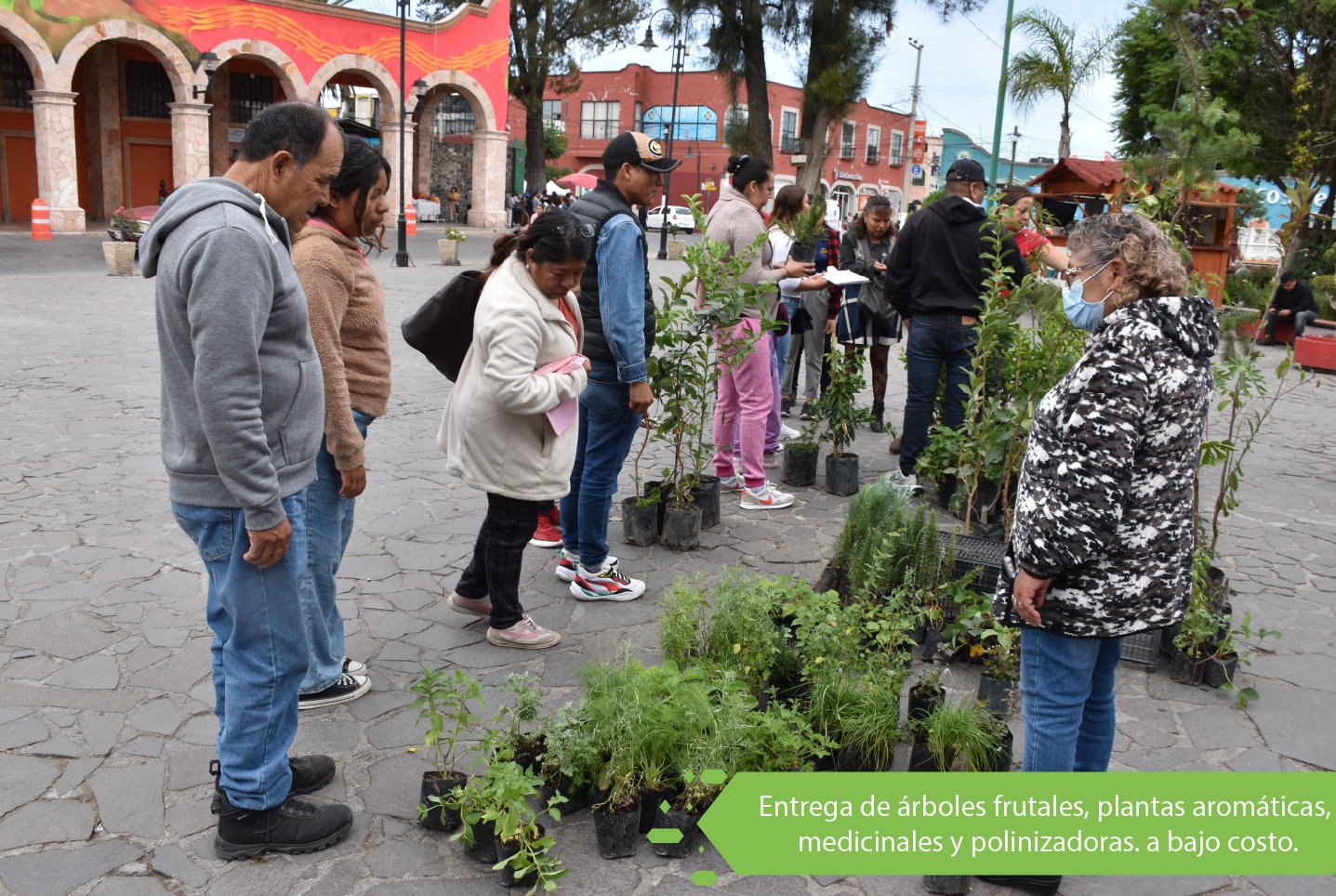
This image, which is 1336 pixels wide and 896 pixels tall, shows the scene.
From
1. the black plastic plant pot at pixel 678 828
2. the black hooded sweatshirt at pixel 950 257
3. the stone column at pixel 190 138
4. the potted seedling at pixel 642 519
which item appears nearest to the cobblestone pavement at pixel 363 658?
Answer: the black plastic plant pot at pixel 678 828

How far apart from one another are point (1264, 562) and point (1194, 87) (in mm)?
2805

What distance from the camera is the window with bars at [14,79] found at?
29766mm

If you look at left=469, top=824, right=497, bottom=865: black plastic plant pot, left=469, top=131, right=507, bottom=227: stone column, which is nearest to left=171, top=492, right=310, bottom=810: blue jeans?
left=469, top=824, right=497, bottom=865: black plastic plant pot

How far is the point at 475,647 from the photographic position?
4254 mm

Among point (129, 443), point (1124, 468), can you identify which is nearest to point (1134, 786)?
point (1124, 468)

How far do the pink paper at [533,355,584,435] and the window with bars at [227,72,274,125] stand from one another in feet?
110

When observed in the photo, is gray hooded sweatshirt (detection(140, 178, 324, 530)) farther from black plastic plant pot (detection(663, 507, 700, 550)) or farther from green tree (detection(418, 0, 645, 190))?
green tree (detection(418, 0, 645, 190))

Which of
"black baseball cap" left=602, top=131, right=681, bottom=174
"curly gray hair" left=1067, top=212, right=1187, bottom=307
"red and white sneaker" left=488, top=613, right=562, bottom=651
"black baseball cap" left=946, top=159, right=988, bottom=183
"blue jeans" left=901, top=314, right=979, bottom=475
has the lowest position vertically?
"red and white sneaker" left=488, top=613, right=562, bottom=651

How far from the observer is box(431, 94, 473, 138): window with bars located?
54.4 metres

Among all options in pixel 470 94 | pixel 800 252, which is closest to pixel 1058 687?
pixel 800 252

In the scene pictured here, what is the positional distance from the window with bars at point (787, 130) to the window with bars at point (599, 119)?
32.0 ft

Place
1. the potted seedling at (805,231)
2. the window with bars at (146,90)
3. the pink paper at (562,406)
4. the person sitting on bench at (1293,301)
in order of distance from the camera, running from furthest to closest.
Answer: the window with bars at (146,90), the person sitting on bench at (1293,301), the potted seedling at (805,231), the pink paper at (562,406)

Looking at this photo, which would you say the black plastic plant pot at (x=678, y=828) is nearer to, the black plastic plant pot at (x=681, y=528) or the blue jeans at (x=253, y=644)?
the blue jeans at (x=253, y=644)

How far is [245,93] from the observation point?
33781 mm
